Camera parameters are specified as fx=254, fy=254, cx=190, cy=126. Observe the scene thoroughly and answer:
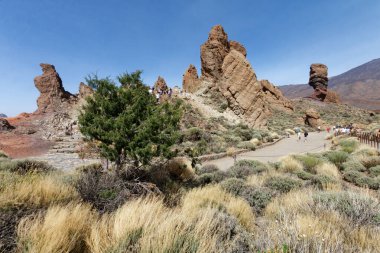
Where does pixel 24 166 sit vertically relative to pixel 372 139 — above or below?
above

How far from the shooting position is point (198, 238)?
307 cm

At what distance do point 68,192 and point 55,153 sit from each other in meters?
14.2

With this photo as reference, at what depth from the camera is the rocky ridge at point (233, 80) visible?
34531 mm

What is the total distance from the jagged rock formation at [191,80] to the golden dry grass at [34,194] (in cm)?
3668

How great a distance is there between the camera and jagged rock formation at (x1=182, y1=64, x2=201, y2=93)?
136 feet

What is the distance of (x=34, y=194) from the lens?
13.3 feet

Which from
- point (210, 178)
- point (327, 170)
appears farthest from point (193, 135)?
point (327, 170)

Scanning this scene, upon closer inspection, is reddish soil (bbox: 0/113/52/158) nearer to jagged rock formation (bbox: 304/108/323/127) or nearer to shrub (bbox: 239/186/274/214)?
shrub (bbox: 239/186/274/214)

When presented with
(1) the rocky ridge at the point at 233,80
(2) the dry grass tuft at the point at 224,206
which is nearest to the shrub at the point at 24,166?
(2) the dry grass tuft at the point at 224,206

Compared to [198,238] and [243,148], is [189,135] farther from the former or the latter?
[198,238]

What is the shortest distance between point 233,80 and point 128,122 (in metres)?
29.0

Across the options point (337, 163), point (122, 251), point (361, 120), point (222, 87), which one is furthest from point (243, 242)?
point (361, 120)

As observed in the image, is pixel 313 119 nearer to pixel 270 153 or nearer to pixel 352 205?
pixel 270 153

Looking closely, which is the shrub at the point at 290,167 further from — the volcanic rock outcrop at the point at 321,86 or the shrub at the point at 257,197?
the volcanic rock outcrop at the point at 321,86
